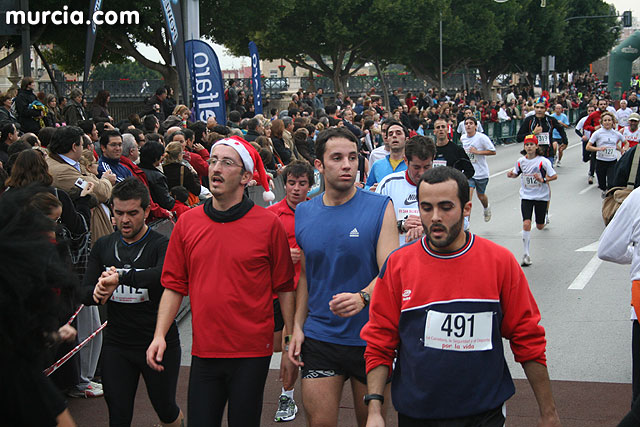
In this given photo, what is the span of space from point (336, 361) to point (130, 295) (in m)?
1.36

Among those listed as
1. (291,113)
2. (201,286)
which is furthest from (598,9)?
(201,286)

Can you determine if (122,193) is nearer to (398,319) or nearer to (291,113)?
(398,319)

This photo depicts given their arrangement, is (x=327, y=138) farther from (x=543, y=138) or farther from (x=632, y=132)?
(x=632, y=132)

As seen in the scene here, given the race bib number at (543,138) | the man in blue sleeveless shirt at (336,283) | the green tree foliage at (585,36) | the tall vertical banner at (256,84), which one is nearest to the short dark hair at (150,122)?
the tall vertical banner at (256,84)

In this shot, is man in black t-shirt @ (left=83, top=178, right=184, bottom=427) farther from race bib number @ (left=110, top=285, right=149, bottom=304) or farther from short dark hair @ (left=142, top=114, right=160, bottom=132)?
short dark hair @ (left=142, top=114, right=160, bottom=132)

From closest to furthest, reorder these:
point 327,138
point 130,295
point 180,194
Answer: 1. point 327,138
2. point 130,295
3. point 180,194

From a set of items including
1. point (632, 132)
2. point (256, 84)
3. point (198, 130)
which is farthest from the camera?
point (256, 84)

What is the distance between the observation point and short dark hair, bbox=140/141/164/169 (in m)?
8.98

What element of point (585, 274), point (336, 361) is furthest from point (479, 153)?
point (336, 361)

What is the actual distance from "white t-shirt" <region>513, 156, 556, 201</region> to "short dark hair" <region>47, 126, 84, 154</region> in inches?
270

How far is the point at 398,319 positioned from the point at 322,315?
0.93 m

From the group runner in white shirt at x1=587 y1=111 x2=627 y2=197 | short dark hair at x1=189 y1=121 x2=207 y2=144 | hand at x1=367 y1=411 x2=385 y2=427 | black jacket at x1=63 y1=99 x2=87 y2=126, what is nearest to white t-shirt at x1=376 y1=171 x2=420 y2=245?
hand at x1=367 y1=411 x2=385 y2=427

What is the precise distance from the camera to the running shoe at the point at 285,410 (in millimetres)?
6241

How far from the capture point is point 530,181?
12.2 meters
